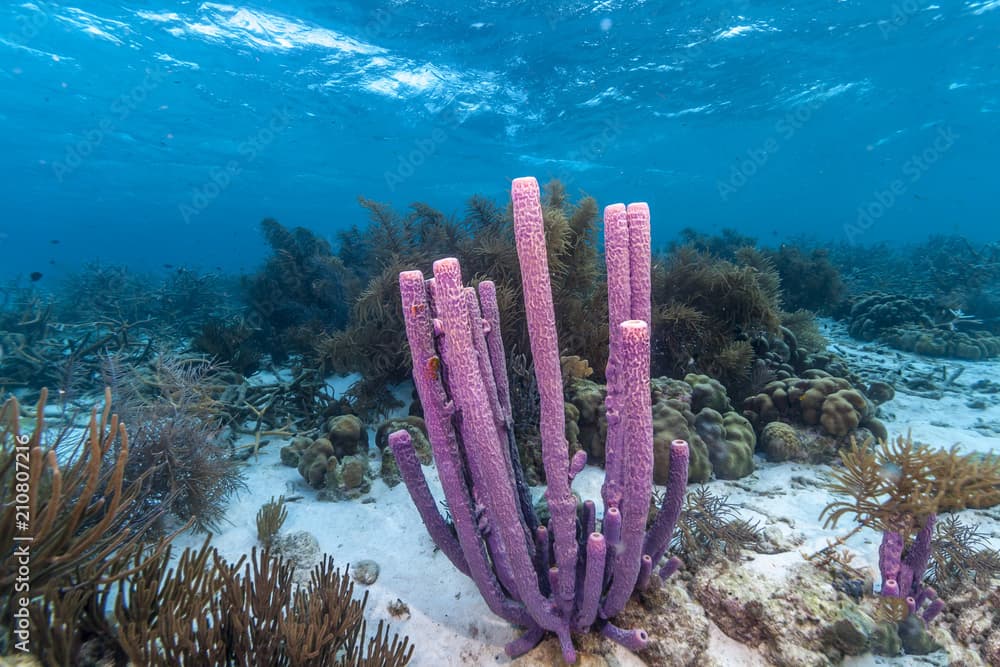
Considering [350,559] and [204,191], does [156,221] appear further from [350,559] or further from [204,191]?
[350,559]

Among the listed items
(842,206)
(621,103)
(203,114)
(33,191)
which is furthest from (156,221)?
(842,206)

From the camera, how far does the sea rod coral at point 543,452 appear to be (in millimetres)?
2168

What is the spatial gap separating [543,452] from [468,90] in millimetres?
23553

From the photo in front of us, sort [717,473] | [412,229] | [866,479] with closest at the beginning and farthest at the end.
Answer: [866,479]
[717,473]
[412,229]

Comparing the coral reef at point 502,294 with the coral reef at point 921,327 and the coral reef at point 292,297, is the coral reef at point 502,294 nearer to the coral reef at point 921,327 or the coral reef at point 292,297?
the coral reef at point 292,297

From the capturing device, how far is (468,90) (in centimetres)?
2192

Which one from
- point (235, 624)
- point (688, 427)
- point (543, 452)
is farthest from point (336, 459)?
point (688, 427)

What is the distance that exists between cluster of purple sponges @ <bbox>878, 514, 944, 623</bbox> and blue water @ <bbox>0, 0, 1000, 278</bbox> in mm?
13379

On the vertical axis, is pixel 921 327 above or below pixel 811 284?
below

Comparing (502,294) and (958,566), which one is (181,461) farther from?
(958,566)

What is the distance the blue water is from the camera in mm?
16438

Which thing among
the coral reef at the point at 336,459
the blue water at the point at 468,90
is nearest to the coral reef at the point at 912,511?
the coral reef at the point at 336,459

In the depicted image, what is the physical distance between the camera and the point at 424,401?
2.37 m

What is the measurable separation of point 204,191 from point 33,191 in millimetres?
18752
